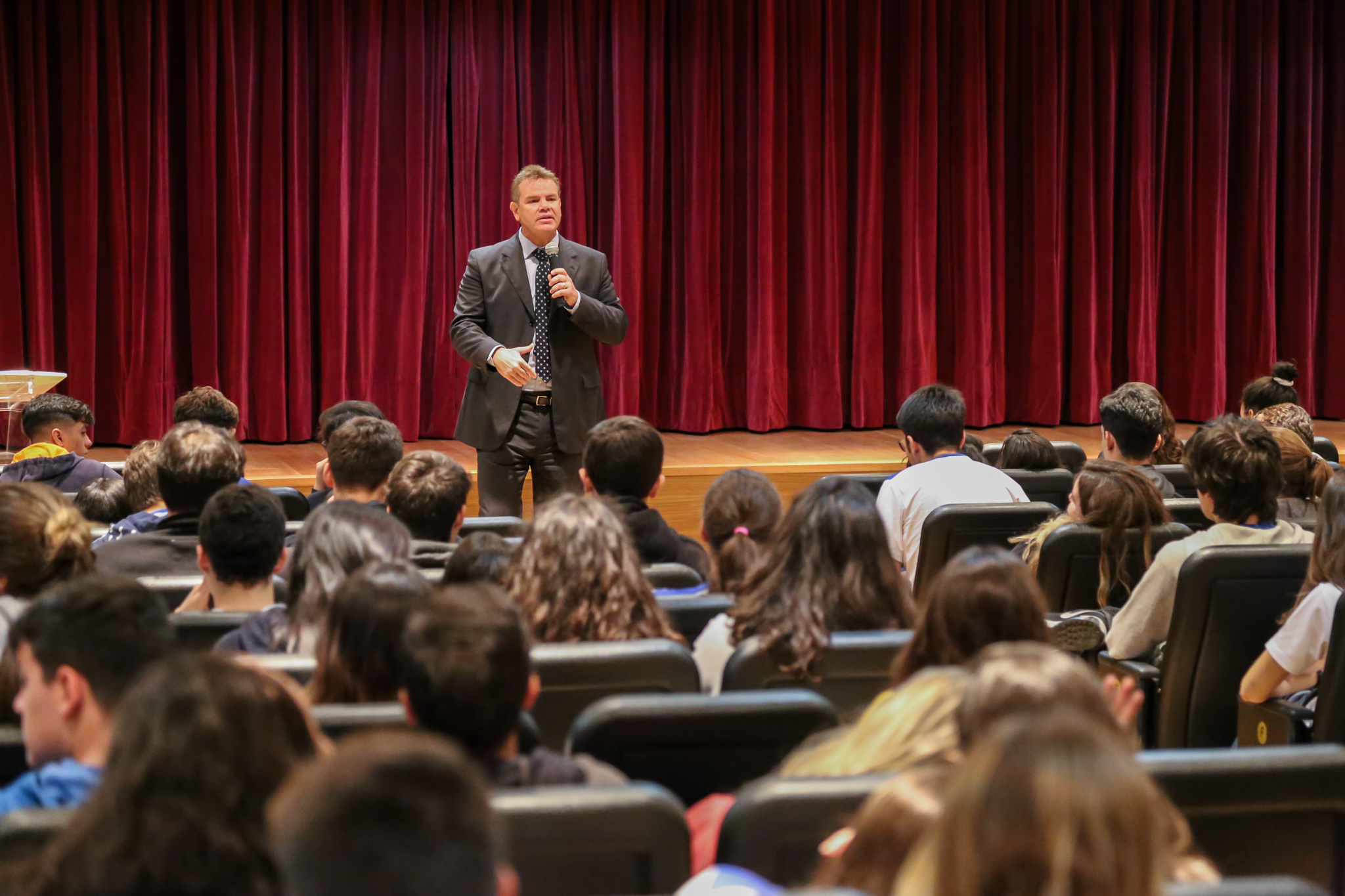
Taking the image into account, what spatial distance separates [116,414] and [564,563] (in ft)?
19.1

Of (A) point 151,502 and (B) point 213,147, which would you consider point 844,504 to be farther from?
(B) point 213,147

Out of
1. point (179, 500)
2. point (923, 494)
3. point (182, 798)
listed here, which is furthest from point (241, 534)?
point (923, 494)

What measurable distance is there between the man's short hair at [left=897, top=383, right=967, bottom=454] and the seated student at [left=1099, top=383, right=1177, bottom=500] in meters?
0.54

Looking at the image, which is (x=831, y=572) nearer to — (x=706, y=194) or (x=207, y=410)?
(x=207, y=410)

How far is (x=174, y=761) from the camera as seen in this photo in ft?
4.44

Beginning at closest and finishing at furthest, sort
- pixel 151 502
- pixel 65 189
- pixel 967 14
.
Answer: pixel 151 502
pixel 65 189
pixel 967 14

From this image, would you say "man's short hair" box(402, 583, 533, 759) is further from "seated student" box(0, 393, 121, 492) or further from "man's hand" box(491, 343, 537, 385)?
"man's hand" box(491, 343, 537, 385)

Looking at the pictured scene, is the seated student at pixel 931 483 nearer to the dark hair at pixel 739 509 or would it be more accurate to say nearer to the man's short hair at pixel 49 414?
the dark hair at pixel 739 509

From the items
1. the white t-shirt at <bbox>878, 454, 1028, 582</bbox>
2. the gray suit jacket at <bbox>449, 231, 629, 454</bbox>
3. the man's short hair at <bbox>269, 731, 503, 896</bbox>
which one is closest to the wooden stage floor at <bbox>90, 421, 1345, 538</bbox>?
the gray suit jacket at <bbox>449, 231, 629, 454</bbox>

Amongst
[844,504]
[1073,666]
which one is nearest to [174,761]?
[1073,666]

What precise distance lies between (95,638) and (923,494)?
8.83 ft

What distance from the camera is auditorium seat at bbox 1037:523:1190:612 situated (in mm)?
3656

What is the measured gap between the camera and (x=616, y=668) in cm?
238

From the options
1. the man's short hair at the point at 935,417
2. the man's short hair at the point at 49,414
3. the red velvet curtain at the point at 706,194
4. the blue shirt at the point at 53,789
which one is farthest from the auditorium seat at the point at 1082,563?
the red velvet curtain at the point at 706,194
